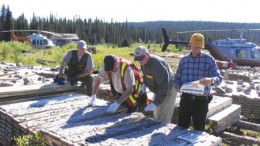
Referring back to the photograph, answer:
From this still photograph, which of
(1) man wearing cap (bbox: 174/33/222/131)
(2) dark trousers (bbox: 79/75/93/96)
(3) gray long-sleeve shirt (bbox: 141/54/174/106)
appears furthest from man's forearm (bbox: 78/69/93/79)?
(1) man wearing cap (bbox: 174/33/222/131)

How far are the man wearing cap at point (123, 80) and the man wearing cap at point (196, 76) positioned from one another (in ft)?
2.61

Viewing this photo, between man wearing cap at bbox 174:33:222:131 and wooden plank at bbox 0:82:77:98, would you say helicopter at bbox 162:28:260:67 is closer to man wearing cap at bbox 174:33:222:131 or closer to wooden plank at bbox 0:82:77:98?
wooden plank at bbox 0:82:77:98

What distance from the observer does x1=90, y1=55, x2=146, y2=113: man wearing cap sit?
18.5 feet

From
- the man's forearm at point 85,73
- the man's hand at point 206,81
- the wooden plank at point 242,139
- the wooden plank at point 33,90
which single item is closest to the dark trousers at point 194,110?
the man's hand at point 206,81

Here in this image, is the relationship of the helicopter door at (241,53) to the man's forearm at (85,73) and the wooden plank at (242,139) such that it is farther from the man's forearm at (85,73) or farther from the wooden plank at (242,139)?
the man's forearm at (85,73)

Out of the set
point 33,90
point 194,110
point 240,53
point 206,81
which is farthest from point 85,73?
point 240,53

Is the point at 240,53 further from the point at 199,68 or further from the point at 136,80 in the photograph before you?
the point at 199,68

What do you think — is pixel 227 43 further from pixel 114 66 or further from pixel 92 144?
pixel 92 144

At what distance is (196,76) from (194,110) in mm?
532

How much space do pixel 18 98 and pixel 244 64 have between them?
1889cm

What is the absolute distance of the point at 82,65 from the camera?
817cm

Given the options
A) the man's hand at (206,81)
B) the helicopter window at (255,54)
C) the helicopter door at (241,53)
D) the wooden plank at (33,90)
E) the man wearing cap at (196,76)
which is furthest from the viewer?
the helicopter door at (241,53)

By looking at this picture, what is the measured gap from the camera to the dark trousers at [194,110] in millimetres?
5148

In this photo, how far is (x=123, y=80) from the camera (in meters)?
5.74
